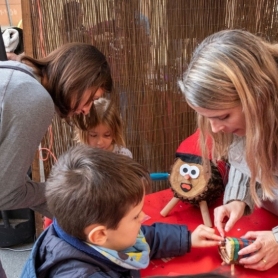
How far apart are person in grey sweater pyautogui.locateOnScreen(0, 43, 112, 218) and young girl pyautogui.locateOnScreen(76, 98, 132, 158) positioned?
0.88 feet

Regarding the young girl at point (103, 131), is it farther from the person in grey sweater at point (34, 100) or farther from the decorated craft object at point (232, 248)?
the decorated craft object at point (232, 248)

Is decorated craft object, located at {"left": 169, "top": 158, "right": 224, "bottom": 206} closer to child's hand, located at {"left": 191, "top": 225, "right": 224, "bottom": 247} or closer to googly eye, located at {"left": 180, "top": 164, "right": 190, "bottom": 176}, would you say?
googly eye, located at {"left": 180, "top": 164, "right": 190, "bottom": 176}

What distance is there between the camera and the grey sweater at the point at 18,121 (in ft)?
2.88

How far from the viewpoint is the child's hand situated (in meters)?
0.91

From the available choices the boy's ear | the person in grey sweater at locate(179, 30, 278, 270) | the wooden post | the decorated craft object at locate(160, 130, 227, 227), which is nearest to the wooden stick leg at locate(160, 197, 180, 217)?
the decorated craft object at locate(160, 130, 227, 227)

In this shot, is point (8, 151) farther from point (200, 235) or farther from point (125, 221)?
point (200, 235)

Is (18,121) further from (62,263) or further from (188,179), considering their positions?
(188,179)

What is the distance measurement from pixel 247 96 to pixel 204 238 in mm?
376

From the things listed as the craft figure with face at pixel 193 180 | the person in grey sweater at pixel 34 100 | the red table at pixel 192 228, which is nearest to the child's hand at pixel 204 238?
the red table at pixel 192 228

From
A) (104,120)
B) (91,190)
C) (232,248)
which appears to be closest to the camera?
(91,190)

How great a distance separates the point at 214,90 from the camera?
77 cm

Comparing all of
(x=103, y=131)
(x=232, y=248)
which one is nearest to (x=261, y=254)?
(x=232, y=248)

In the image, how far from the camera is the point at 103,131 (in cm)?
140

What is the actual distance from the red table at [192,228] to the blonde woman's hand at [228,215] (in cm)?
3
